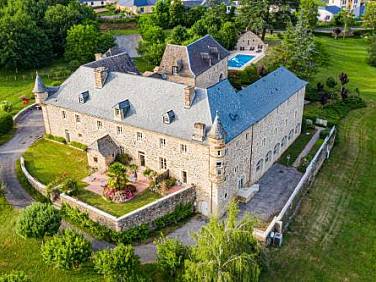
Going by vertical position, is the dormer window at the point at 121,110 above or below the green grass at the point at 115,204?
above

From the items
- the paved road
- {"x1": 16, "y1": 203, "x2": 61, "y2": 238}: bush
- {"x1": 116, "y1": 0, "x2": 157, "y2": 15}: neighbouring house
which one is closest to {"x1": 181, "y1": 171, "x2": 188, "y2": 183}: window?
{"x1": 16, "y1": 203, "x2": 61, "y2": 238}: bush

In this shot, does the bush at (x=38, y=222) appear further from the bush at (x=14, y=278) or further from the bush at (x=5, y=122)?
the bush at (x=5, y=122)

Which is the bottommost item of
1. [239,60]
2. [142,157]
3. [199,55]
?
[239,60]

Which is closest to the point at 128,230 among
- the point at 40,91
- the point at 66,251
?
the point at 66,251

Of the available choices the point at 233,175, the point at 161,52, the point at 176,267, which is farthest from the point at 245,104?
the point at 161,52

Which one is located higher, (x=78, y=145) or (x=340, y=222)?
(x=78, y=145)

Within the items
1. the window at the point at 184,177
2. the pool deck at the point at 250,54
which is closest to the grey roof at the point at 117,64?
the window at the point at 184,177

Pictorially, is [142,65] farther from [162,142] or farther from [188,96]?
[188,96]
